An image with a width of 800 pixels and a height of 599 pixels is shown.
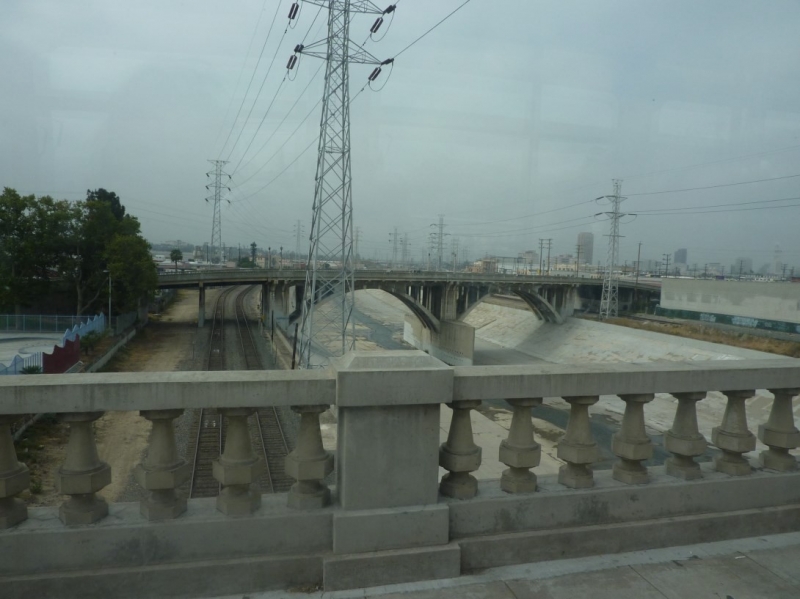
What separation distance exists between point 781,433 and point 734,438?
354 mm

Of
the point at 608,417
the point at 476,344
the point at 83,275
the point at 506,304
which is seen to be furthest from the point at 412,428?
the point at 506,304

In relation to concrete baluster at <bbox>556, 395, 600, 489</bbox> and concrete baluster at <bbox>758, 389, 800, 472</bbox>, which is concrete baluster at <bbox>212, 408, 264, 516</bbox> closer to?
concrete baluster at <bbox>556, 395, 600, 489</bbox>

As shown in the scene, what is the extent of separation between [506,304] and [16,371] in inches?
2180

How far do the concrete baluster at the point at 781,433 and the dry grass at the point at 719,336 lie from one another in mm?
26912

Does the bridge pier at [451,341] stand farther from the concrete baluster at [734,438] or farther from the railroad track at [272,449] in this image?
the concrete baluster at [734,438]

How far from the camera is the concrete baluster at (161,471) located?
2.53m

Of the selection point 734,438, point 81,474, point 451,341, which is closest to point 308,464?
point 81,474

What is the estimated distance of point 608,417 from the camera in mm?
24656

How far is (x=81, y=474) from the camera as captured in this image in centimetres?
246

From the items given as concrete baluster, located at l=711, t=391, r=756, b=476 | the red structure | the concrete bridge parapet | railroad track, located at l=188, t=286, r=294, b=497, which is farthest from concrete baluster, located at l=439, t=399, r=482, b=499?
the red structure

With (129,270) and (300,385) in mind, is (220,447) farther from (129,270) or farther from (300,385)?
(129,270)

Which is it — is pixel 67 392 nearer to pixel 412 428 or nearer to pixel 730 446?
pixel 412 428

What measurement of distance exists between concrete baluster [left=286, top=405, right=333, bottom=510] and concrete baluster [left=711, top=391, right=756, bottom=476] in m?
2.21

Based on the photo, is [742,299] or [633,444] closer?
[633,444]
